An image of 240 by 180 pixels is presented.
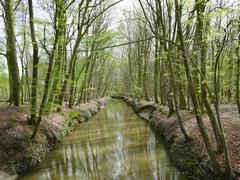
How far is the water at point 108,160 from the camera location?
1034cm

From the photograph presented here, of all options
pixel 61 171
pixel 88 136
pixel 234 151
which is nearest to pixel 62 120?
pixel 88 136

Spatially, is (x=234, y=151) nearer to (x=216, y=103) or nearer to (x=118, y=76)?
(x=216, y=103)

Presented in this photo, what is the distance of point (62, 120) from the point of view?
20.1 meters

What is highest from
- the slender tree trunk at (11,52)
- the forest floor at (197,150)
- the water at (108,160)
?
the slender tree trunk at (11,52)

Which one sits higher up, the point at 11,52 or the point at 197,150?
the point at 11,52

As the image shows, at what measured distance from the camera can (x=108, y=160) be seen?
40.5 feet

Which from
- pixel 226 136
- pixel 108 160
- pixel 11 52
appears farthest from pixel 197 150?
pixel 11 52

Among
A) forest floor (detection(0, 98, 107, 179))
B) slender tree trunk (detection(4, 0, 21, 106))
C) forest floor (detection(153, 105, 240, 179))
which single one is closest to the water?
forest floor (detection(0, 98, 107, 179))

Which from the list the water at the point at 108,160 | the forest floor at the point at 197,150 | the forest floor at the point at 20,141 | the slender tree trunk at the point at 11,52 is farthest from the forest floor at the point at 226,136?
the slender tree trunk at the point at 11,52

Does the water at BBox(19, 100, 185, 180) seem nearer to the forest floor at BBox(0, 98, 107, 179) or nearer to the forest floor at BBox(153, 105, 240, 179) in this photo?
the forest floor at BBox(0, 98, 107, 179)

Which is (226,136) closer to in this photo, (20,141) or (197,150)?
(197,150)

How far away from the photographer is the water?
407 inches

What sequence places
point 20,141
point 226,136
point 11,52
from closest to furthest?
point 226,136 → point 20,141 → point 11,52

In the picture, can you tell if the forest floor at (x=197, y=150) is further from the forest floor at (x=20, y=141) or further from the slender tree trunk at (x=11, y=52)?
the slender tree trunk at (x=11, y=52)
